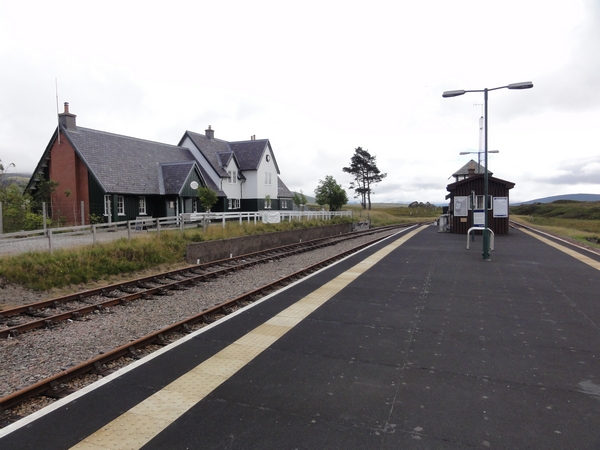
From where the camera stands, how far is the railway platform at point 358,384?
3.68 m

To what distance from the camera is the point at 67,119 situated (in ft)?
91.1

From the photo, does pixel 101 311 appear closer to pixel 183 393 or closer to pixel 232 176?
pixel 183 393

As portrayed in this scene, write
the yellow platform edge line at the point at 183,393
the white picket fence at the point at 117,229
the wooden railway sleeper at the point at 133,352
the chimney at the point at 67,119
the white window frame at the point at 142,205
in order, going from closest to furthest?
1. the yellow platform edge line at the point at 183,393
2. the wooden railway sleeper at the point at 133,352
3. the white picket fence at the point at 117,229
4. the chimney at the point at 67,119
5. the white window frame at the point at 142,205

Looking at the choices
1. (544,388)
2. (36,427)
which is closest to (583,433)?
(544,388)

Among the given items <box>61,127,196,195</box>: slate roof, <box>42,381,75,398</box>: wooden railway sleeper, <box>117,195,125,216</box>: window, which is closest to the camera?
<box>42,381,75,398</box>: wooden railway sleeper

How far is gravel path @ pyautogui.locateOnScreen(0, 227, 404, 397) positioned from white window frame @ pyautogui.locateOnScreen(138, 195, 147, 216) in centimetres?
2030

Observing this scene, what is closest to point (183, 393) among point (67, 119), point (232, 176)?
point (67, 119)

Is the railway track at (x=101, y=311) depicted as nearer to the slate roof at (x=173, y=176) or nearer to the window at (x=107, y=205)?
the window at (x=107, y=205)

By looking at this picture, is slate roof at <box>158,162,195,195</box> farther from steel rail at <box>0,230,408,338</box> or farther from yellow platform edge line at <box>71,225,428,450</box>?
yellow platform edge line at <box>71,225,428,450</box>

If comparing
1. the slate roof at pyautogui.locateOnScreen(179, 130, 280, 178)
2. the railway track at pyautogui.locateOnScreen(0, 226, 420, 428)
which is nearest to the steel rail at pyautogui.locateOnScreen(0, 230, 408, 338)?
the railway track at pyautogui.locateOnScreen(0, 226, 420, 428)

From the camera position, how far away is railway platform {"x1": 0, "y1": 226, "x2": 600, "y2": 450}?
3682 millimetres

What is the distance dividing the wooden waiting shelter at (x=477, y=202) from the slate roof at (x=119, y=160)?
859 inches

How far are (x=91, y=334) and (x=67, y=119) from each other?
86.1 ft

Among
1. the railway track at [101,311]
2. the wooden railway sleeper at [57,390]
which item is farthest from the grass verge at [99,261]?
the wooden railway sleeper at [57,390]
